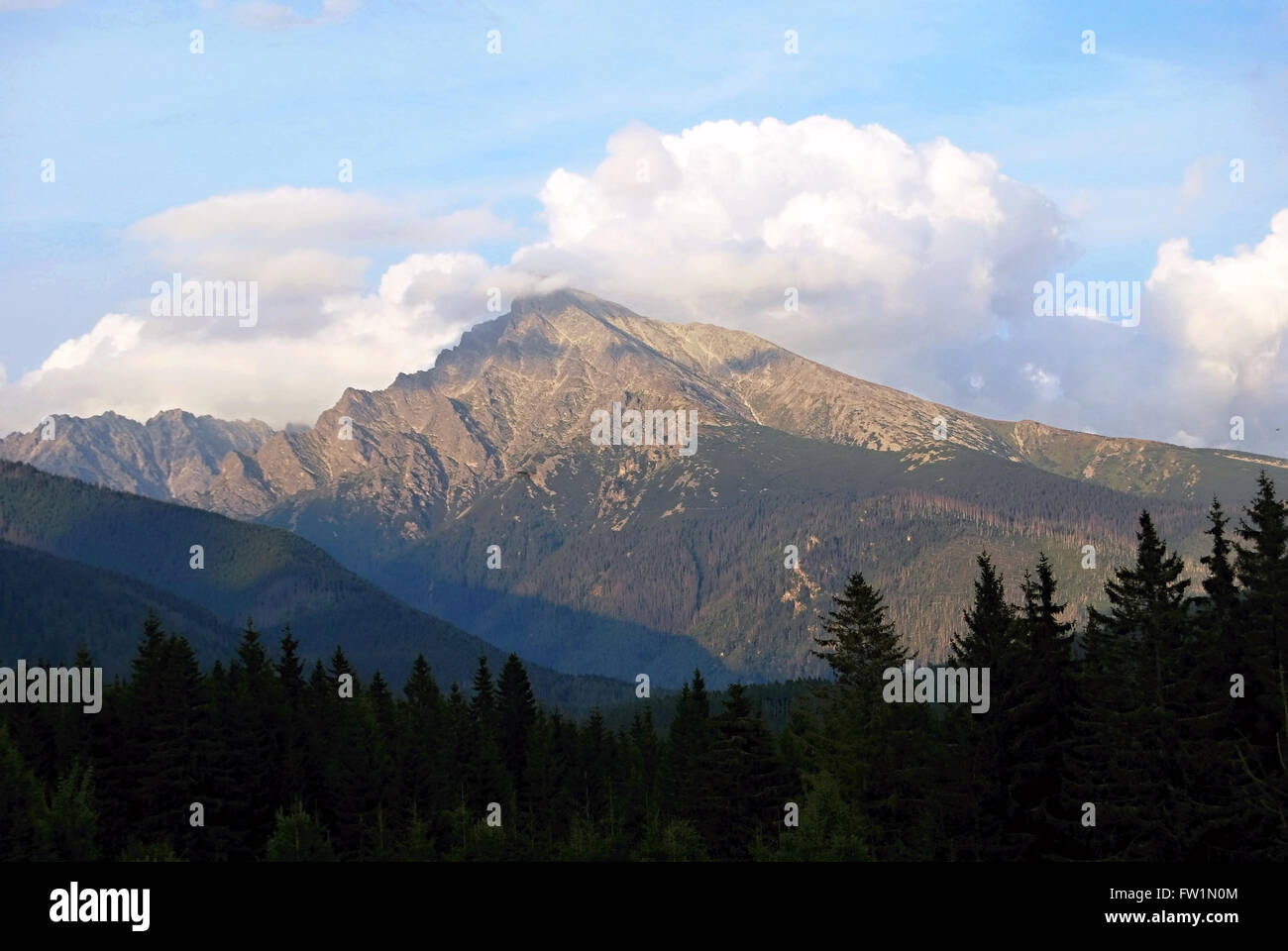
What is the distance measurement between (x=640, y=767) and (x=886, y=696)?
51955 millimetres

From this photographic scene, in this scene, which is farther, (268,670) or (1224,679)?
(268,670)

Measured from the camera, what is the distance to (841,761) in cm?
8156

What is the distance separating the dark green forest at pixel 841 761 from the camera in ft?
209

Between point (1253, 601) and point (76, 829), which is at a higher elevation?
point (1253, 601)

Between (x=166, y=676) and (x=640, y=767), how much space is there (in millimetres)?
53408

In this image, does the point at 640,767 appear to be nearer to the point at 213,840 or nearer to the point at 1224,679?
the point at 213,840

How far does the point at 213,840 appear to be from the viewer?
85.0 m

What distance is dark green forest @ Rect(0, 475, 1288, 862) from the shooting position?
63.8 m

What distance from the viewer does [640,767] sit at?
12988 cm

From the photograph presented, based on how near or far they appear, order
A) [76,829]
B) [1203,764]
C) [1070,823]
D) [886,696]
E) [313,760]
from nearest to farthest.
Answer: [1203,764] < [1070,823] < [76,829] < [886,696] < [313,760]

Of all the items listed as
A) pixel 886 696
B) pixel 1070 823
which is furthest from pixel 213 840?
pixel 1070 823
